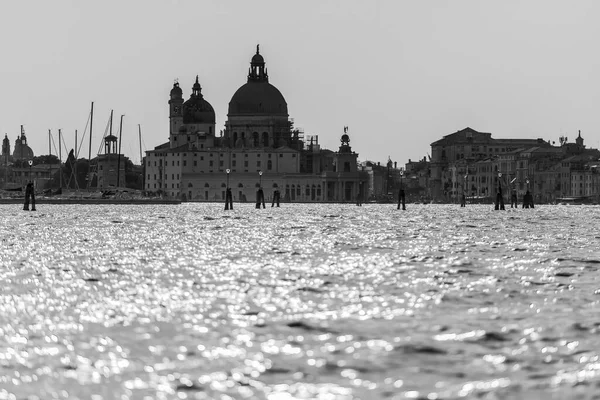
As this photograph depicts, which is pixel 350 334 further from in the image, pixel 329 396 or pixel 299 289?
pixel 299 289

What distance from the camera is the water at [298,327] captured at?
9.91 m

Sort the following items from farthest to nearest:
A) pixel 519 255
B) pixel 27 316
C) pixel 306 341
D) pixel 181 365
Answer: pixel 519 255
pixel 27 316
pixel 306 341
pixel 181 365

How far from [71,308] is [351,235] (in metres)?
20.3

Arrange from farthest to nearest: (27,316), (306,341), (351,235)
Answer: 1. (351,235)
2. (27,316)
3. (306,341)

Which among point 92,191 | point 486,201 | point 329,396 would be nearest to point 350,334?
point 329,396

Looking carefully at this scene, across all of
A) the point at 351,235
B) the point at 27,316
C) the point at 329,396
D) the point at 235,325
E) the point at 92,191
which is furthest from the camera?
the point at 92,191

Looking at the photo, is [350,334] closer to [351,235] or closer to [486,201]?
[351,235]

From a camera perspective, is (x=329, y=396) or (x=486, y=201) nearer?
(x=329, y=396)

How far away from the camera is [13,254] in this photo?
24.2m

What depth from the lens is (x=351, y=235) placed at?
3441cm

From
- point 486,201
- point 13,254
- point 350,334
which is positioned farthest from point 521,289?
point 486,201

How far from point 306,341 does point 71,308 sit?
11.9 ft

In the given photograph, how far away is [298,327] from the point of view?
12.8m

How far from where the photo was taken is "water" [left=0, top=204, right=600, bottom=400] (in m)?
9.91
